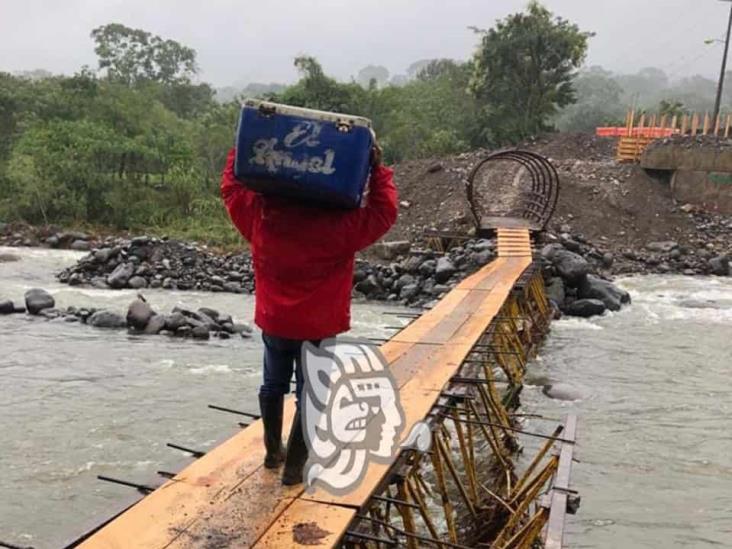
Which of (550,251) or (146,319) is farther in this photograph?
(550,251)

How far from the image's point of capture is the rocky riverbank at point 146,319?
11.5 metres

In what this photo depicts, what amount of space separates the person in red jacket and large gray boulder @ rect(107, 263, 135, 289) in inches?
496

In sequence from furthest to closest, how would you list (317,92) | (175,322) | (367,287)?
1. (317,92)
2. (367,287)
3. (175,322)

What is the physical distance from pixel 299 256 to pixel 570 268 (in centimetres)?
1135

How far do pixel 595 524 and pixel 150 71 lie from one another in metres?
46.4

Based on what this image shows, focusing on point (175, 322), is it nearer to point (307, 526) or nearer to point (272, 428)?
point (272, 428)

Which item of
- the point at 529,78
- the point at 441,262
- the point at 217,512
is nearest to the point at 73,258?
the point at 441,262

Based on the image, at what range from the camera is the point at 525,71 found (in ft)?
99.7

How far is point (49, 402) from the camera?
8.20m

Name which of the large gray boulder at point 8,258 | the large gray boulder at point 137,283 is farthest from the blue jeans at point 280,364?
the large gray boulder at point 8,258

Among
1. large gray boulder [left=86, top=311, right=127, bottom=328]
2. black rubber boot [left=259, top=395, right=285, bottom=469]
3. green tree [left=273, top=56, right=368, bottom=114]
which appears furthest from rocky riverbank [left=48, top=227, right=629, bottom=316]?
green tree [left=273, top=56, right=368, bottom=114]

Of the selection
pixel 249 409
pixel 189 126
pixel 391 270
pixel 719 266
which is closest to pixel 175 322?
pixel 249 409

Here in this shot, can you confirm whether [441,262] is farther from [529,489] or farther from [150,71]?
[150,71]

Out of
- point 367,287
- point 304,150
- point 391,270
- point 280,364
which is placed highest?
point 304,150
